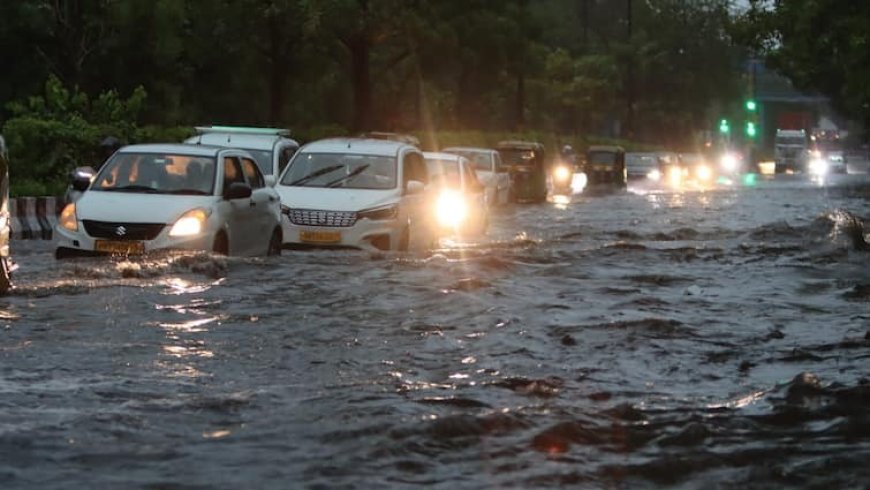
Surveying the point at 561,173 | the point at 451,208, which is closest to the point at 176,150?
the point at 451,208

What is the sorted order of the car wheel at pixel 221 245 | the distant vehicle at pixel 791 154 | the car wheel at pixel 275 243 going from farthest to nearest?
the distant vehicle at pixel 791 154 < the car wheel at pixel 275 243 < the car wheel at pixel 221 245

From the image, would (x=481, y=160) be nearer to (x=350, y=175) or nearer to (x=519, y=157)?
(x=519, y=157)

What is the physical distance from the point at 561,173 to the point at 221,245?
44.7 meters

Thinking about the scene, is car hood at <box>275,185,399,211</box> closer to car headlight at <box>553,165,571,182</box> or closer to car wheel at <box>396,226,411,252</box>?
car wheel at <box>396,226,411,252</box>

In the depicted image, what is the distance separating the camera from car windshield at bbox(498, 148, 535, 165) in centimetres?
4716

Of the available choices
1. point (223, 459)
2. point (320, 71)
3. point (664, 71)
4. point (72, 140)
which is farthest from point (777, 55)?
point (664, 71)

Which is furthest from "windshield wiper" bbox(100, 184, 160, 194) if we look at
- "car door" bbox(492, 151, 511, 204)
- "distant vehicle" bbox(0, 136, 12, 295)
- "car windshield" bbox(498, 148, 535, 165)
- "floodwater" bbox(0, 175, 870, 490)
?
"car windshield" bbox(498, 148, 535, 165)

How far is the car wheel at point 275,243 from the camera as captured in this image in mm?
19861

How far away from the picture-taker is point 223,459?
26.3 feet

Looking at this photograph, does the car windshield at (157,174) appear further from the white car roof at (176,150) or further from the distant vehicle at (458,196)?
the distant vehicle at (458,196)

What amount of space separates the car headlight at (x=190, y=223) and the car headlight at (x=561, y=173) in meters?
44.6

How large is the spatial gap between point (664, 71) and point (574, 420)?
10359 cm

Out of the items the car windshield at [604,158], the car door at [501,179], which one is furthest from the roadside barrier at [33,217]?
the car windshield at [604,158]

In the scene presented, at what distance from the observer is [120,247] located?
56.8 ft
